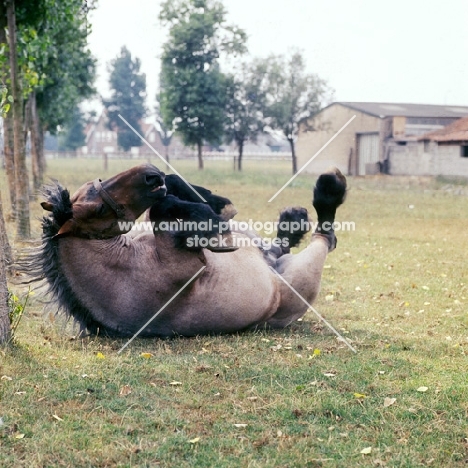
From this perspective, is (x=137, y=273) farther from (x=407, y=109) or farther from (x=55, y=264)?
(x=407, y=109)

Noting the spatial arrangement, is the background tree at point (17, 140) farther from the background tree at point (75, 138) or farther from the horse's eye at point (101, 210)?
the background tree at point (75, 138)

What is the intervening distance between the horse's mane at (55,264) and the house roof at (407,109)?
39.5 m

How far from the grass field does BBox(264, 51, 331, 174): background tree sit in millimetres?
40060

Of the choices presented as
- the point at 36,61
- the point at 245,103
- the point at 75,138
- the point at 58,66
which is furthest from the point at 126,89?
the point at 36,61

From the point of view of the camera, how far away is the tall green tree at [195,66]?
1682 inches

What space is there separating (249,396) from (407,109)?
45774 millimetres

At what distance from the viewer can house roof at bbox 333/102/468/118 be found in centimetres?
4398

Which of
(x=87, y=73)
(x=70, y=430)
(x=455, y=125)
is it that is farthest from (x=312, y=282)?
(x=455, y=125)

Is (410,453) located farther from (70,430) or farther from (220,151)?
(220,151)

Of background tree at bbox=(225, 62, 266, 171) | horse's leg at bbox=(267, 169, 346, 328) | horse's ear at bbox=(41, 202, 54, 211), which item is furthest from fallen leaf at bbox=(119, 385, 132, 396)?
background tree at bbox=(225, 62, 266, 171)

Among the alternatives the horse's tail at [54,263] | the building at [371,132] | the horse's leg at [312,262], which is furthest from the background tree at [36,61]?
the building at [371,132]

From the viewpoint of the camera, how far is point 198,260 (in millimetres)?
4949

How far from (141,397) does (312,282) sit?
2.16 m

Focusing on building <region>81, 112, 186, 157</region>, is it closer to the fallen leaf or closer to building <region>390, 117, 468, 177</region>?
building <region>390, 117, 468, 177</region>
